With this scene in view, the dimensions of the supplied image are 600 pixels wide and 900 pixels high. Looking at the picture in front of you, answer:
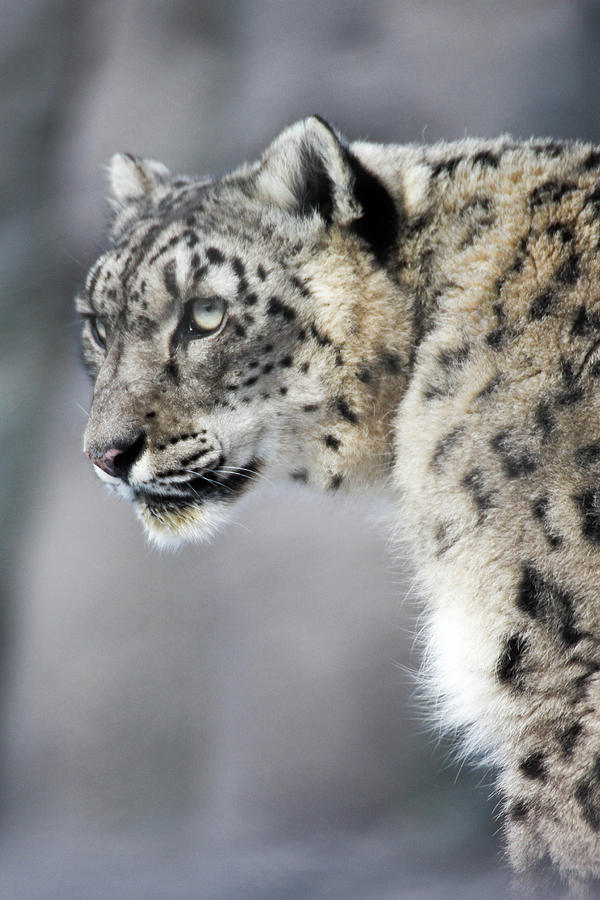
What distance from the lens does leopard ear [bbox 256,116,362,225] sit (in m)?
1.96

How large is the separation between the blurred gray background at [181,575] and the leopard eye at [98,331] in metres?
1.19

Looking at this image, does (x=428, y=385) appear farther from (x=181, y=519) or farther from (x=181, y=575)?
(x=181, y=575)

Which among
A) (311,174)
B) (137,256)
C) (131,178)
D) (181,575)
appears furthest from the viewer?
(181,575)

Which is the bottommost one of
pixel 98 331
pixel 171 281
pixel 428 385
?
pixel 428 385

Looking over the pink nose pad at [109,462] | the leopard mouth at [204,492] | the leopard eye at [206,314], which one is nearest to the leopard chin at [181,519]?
the leopard mouth at [204,492]

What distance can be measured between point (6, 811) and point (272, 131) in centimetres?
256

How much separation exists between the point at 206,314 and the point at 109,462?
364 millimetres

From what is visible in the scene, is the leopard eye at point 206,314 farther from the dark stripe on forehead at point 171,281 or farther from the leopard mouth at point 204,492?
the leopard mouth at point 204,492

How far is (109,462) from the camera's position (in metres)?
2.05

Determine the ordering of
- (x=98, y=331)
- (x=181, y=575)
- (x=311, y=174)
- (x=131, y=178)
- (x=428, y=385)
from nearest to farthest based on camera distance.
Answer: (x=428, y=385) < (x=311, y=174) < (x=98, y=331) < (x=131, y=178) < (x=181, y=575)

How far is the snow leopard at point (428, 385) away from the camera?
5.53 ft

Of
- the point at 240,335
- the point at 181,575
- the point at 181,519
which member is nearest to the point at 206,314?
the point at 240,335

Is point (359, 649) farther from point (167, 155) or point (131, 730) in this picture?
point (167, 155)

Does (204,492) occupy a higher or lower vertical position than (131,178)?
lower
